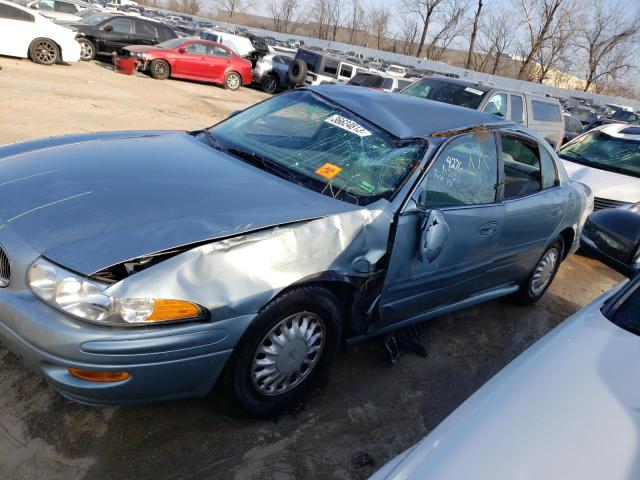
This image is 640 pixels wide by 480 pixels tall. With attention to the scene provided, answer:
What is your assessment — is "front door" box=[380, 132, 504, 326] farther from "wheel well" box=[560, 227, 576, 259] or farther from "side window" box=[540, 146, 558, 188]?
"wheel well" box=[560, 227, 576, 259]

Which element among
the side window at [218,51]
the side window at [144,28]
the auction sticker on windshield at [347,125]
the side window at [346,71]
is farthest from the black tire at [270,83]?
the auction sticker on windshield at [347,125]

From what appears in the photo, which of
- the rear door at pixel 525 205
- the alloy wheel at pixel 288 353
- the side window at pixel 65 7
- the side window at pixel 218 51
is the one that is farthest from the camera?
the side window at pixel 65 7

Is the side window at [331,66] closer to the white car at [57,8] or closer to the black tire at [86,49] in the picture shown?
the black tire at [86,49]

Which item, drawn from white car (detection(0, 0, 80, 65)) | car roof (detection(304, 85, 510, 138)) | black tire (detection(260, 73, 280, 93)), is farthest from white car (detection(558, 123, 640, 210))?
black tire (detection(260, 73, 280, 93))

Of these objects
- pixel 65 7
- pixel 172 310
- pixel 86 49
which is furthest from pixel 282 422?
pixel 65 7

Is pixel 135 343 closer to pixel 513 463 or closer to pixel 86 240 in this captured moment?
pixel 86 240

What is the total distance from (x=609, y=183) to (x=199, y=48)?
12477mm

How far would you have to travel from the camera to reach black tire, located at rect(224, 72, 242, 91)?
1617cm

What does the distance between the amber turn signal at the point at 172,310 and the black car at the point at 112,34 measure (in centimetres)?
1554

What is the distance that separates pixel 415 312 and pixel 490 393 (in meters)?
1.62

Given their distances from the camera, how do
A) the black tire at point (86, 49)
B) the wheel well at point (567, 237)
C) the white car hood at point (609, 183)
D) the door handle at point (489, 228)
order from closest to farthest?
the door handle at point (489, 228), the wheel well at point (567, 237), the white car hood at point (609, 183), the black tire at point (86, 49)

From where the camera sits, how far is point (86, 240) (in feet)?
7.04

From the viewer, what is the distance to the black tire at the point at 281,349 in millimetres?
2352

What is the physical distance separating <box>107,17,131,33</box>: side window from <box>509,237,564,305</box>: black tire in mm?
15062
